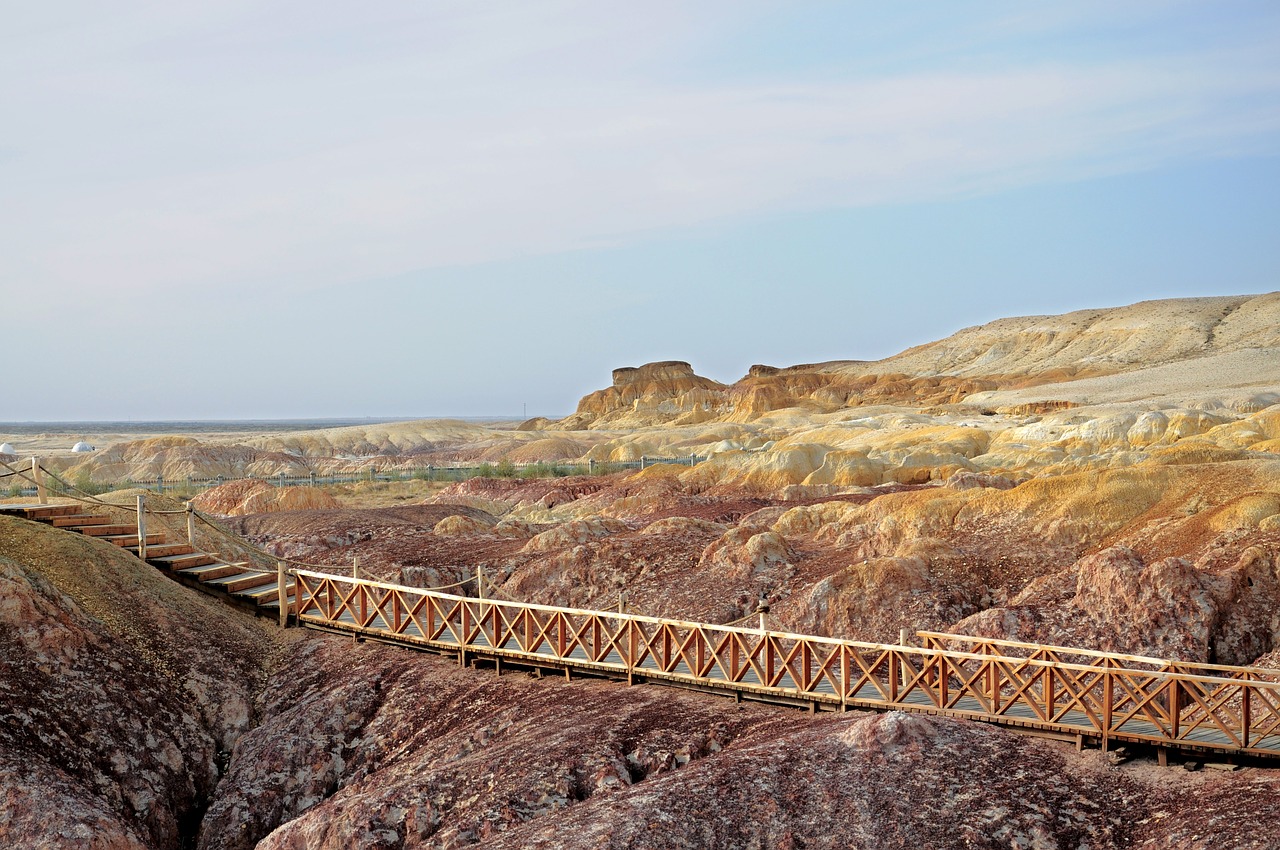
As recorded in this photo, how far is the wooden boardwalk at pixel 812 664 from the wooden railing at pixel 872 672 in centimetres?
3

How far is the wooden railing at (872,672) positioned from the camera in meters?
14.5

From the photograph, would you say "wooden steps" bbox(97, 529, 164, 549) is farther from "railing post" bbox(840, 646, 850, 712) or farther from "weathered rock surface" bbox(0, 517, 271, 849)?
"railing post" bbox(840, 646, 850, 712)

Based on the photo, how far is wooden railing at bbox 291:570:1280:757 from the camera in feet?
47.6

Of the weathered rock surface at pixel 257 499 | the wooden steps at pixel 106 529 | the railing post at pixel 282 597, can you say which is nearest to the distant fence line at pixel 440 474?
the weathered rock surface at pixel 257 499

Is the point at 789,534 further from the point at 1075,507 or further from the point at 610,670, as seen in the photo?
the point at 610,670

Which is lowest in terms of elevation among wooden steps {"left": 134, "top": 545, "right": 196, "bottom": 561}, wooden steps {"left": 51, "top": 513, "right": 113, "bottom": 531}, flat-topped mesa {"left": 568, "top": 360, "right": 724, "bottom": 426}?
wooden steps {"left": 134, "top": 545, "right": 196, "bottom": 561}

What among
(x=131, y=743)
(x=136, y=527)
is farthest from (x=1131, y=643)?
(x=136, y=527)

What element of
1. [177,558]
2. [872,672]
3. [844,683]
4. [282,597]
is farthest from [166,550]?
[872,672]

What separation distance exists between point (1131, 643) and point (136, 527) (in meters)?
20.7

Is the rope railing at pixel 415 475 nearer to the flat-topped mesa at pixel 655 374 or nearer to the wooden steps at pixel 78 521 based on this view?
the wooden steps at pixel 78 521

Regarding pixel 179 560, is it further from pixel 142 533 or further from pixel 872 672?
pixel 872 672

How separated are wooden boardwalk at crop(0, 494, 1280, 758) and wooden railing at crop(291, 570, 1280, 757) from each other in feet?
0.09

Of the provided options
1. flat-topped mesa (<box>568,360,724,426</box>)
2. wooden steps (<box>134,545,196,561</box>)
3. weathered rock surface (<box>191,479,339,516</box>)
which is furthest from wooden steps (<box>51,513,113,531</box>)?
flat-topped mesa (<box>568,360,724,426</box>)

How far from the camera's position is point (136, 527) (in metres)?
25.5
